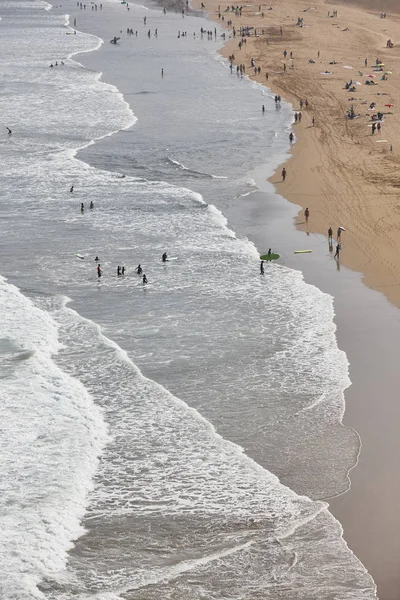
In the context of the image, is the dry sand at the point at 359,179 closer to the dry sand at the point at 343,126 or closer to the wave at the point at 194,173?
the dry sand at the point at 343,126

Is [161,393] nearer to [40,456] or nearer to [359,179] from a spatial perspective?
[40,456]

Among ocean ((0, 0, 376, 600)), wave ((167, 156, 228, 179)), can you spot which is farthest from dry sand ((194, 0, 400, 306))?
ocean ((0, 0, 376, 600))

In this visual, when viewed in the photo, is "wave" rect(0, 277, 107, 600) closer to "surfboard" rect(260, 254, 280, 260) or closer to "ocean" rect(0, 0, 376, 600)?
"ocean" rect(0, 0, 376, 600)

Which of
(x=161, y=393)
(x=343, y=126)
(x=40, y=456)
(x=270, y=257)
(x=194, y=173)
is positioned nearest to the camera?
(x=40, y=456)

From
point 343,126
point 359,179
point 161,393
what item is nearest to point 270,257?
point 161,393

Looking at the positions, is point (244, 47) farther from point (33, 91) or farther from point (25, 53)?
point (33, 91)
